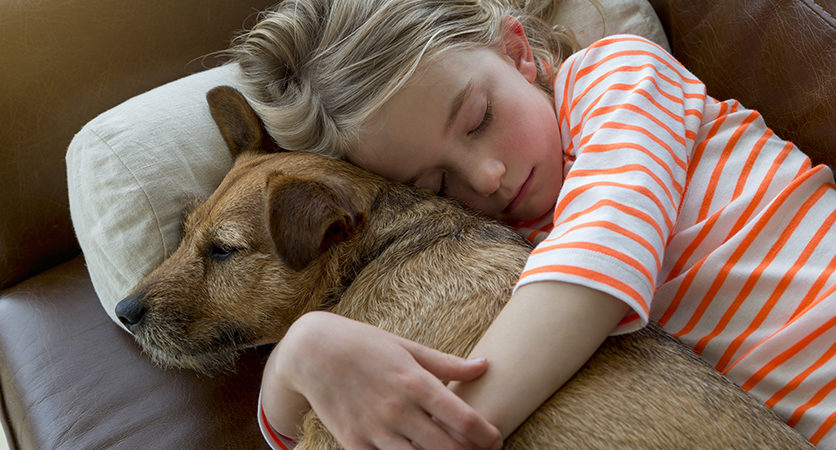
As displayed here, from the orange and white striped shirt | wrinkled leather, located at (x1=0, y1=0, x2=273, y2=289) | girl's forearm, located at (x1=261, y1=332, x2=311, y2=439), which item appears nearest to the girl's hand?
girl's forearm, located at (x1=261, y1=332, x2=311, y2=439)

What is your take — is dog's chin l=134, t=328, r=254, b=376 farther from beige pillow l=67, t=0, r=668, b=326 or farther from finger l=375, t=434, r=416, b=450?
finger l=375, t=434, r=416, b=450

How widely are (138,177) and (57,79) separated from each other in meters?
0.58

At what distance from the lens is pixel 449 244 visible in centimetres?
151

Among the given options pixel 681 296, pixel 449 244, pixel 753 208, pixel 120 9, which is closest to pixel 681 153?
pixel 753 208

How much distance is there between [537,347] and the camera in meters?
1.16

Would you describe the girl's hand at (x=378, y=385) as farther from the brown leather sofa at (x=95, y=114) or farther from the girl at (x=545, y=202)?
the brown leather sofa at (x=95, y=114)

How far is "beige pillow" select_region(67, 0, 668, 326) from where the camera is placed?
1.77 metres

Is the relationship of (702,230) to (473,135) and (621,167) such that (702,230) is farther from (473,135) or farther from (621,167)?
(473,135)

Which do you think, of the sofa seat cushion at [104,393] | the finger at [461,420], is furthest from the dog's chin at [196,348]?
the finger at [461,420]

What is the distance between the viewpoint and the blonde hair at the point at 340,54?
63.8 inches

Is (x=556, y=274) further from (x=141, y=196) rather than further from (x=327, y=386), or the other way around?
(x=141, y=196)

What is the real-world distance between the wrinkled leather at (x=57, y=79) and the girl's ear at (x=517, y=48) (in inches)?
43.4

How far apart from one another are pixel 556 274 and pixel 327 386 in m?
0.46

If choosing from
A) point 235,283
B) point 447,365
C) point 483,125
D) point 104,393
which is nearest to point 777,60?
point 483,125
